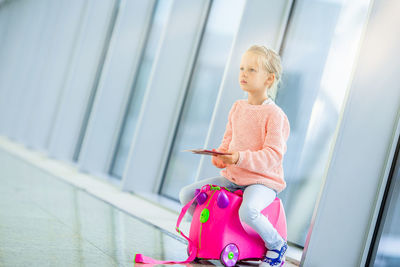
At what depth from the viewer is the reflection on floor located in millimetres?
1736

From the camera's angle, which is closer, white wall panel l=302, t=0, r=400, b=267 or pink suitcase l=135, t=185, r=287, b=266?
pink suitcase l=135, t=185, r=287, b=266

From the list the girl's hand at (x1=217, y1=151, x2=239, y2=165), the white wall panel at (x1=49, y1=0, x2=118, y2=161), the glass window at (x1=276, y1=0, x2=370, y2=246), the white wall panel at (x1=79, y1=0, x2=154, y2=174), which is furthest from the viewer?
the white wall panel at (x1=49, y1=0, x2=118, y2=161)

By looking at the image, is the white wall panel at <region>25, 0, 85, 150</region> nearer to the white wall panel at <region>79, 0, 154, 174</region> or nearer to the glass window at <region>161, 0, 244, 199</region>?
the white wall panel at <region>79, 0, 154, 174</region>

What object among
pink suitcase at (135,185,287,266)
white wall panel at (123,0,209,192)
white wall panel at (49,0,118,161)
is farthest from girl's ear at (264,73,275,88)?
white wall panel at (49,0,118,161)

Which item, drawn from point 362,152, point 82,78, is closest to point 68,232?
point 362,152

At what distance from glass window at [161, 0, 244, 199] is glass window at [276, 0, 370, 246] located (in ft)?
3.12

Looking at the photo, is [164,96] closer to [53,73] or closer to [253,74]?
[253,74]

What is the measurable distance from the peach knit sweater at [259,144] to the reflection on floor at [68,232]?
441 millimetres

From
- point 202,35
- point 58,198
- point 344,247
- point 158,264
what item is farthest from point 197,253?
point 202,35

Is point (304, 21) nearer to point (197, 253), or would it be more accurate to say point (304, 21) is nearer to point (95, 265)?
point (197, 253)

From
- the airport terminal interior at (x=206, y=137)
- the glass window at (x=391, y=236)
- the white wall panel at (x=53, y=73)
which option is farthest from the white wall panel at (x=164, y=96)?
the white wall panel at (x=53, y=73)

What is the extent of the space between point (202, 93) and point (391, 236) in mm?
2254

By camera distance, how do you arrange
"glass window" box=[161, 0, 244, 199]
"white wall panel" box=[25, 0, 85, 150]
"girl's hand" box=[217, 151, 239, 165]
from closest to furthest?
1. "girl's hand" box=[217, 151, 239, 165]
2. "glass window" box=[161, 0, 244, 199]
3. "white wall panel" box=[25, 0, 85, 150]

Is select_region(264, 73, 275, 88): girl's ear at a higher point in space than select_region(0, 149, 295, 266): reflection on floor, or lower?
higher
